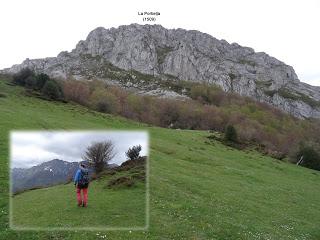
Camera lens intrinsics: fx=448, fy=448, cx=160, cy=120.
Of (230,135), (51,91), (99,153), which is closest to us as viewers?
(99,153)

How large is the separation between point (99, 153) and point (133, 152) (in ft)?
2.89

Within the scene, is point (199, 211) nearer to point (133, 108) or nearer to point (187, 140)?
point (187, 140)

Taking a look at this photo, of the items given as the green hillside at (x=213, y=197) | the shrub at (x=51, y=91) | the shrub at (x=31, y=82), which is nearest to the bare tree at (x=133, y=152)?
the green hillside at (x=213, y=197)

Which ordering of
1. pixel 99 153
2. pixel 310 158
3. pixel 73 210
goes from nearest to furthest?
pixel 99 153
pixel 73 210
pixel 310 158

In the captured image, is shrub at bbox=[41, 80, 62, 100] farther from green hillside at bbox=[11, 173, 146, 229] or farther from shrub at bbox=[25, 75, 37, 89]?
green hillside at bbox=[11, 173, 146, 229]

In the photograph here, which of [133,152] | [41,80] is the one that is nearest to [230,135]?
[41,80]

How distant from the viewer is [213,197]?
37.5m

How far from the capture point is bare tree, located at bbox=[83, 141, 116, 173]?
11195 millimetres

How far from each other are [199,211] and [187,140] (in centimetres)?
5172

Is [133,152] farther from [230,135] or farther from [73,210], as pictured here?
[230,135]

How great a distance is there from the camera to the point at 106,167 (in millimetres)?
12352

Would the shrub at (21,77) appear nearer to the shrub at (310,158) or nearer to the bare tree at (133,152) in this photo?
the shrub at (310,158)

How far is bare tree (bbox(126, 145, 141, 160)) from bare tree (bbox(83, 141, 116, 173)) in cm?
39

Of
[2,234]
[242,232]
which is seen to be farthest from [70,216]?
[242,232]
